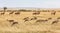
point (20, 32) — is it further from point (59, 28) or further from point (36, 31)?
point (59, 28)

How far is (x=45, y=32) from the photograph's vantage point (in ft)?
91.8

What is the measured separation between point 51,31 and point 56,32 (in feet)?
3.09

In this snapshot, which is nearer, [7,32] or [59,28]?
[7,32]

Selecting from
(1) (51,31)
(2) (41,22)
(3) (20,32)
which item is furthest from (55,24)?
(3) (20,32)

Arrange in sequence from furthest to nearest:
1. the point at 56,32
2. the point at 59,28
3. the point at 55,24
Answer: the point at 55,24 → the point at 59,28 → the point at 56,32

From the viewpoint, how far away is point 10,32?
2836 centimetres

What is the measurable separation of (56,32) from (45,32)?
1477mm

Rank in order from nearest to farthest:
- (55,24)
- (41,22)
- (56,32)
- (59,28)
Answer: (56,32) < (59,28) < (55,24) < (41,22)

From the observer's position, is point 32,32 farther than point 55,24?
No

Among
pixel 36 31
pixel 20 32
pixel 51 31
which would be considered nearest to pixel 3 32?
pixel 20 32

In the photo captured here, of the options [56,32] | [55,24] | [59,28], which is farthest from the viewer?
[55,24]

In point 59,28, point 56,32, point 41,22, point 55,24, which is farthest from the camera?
point 41,22

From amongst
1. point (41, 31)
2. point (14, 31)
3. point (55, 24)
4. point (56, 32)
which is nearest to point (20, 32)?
point (14, 31)

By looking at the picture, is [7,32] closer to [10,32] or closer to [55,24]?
[10,32]
